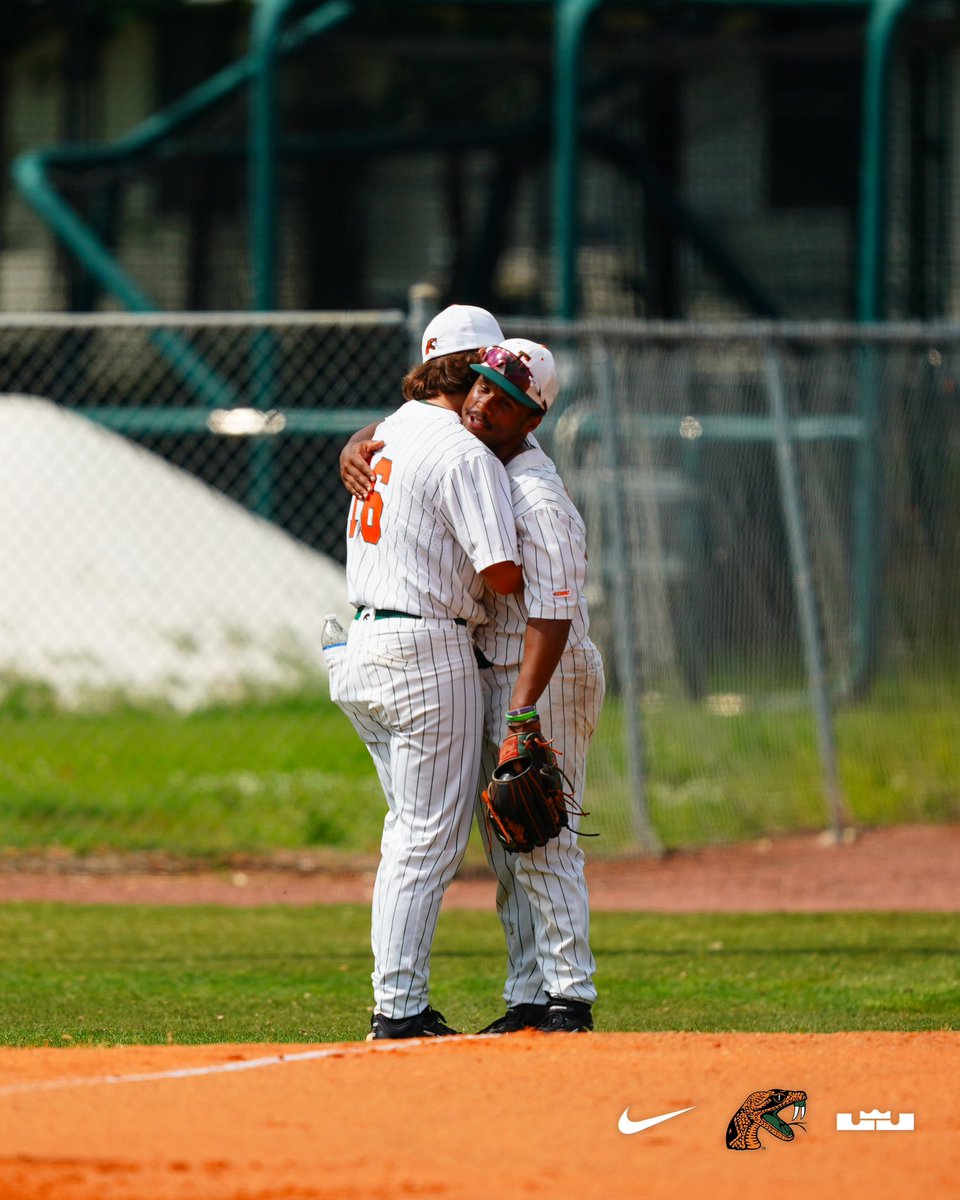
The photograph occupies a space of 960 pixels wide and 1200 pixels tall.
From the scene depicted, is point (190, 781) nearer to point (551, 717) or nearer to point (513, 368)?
point (551, 717)

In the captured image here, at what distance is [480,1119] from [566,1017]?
1.03 meters

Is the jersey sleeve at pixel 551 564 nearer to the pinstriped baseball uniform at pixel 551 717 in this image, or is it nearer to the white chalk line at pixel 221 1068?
the pinstriped baseball uniform at pixel 551 717

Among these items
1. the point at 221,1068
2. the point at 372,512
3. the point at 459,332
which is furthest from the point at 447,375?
the point at 221,1068

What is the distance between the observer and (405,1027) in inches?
191

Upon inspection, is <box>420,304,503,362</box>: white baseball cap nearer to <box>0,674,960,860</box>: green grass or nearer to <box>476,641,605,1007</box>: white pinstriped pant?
<box>476,641,605,1007</box>: white pinstriped pant

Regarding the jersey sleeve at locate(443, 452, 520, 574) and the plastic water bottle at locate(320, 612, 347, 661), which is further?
the plastic water bottle at locate(320, 612, 347, 661)

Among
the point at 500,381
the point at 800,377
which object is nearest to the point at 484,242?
the point at 800,377

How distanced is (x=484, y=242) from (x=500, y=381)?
40.9 feet

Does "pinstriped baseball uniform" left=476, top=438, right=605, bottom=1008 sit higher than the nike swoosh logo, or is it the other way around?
"pinstriped baseball uniform" left=476, top=438, right=605, bottom=1008

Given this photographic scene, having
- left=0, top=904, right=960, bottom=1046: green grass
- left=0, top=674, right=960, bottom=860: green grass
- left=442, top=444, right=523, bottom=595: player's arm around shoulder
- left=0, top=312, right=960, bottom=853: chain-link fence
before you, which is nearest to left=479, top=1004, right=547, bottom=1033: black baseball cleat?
left=0, top=904, right=960, bottom=1046: green grass

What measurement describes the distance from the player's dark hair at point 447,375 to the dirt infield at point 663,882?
11.8 ft

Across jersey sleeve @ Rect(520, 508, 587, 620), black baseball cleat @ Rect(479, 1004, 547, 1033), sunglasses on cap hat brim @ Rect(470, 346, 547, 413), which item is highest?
sunglasses on cap hat brim @ Rect(470, 346, 547, 413)

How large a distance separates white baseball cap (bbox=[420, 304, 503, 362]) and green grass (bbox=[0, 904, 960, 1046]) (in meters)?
2.02

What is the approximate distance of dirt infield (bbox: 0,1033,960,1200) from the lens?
138 inches
